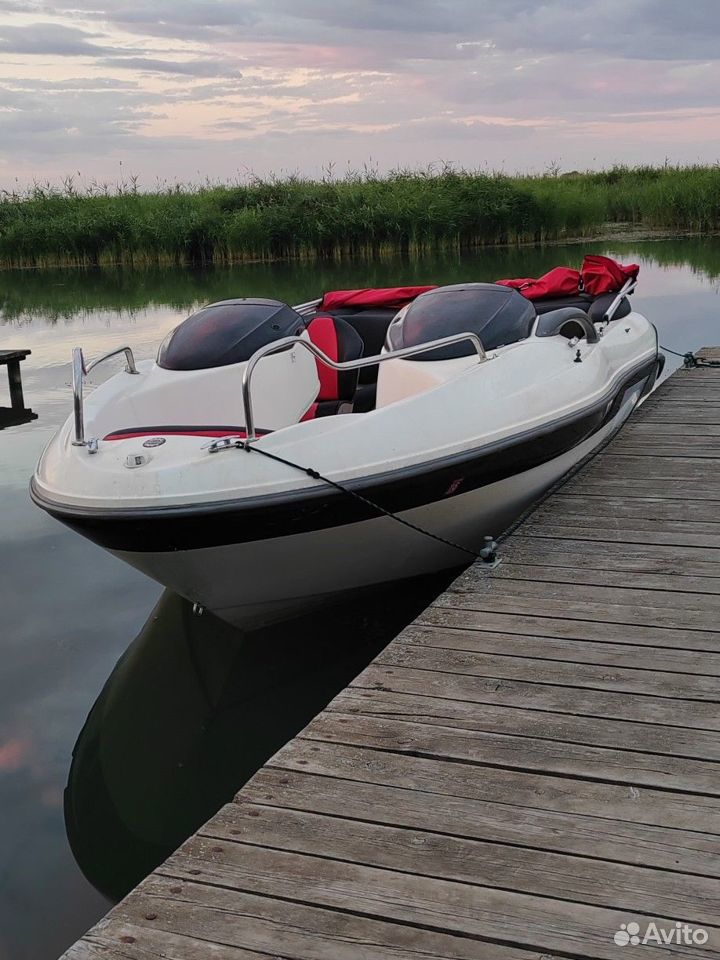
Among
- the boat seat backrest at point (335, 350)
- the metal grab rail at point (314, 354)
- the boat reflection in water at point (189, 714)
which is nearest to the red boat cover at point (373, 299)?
the boat seat backrest at point (335, 350)

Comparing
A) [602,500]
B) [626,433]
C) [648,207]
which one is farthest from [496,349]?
[648,207]

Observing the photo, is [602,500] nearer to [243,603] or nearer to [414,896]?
[243,603]

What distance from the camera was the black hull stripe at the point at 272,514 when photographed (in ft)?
10.7

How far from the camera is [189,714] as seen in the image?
11.7ft

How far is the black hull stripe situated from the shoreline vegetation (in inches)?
554

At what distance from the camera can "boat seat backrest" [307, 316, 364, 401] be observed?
186 inches

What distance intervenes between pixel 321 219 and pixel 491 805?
1662 cm

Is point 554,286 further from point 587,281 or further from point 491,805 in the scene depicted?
point 491,805

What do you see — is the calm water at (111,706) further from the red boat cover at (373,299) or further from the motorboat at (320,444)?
the red boat cover at (373,299)

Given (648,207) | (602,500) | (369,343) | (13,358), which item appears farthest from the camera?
(648,207)

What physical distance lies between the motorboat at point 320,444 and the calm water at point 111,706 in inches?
11.2

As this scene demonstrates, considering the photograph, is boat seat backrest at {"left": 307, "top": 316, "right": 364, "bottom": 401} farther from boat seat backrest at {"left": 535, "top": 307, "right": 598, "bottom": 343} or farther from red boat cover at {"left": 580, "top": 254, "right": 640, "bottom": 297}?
red boat cover at {"left": 580, "top": 254, "right": 640, "bottom": 297}

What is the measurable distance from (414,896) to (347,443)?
1.89 metres

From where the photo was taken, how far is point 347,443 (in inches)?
137
